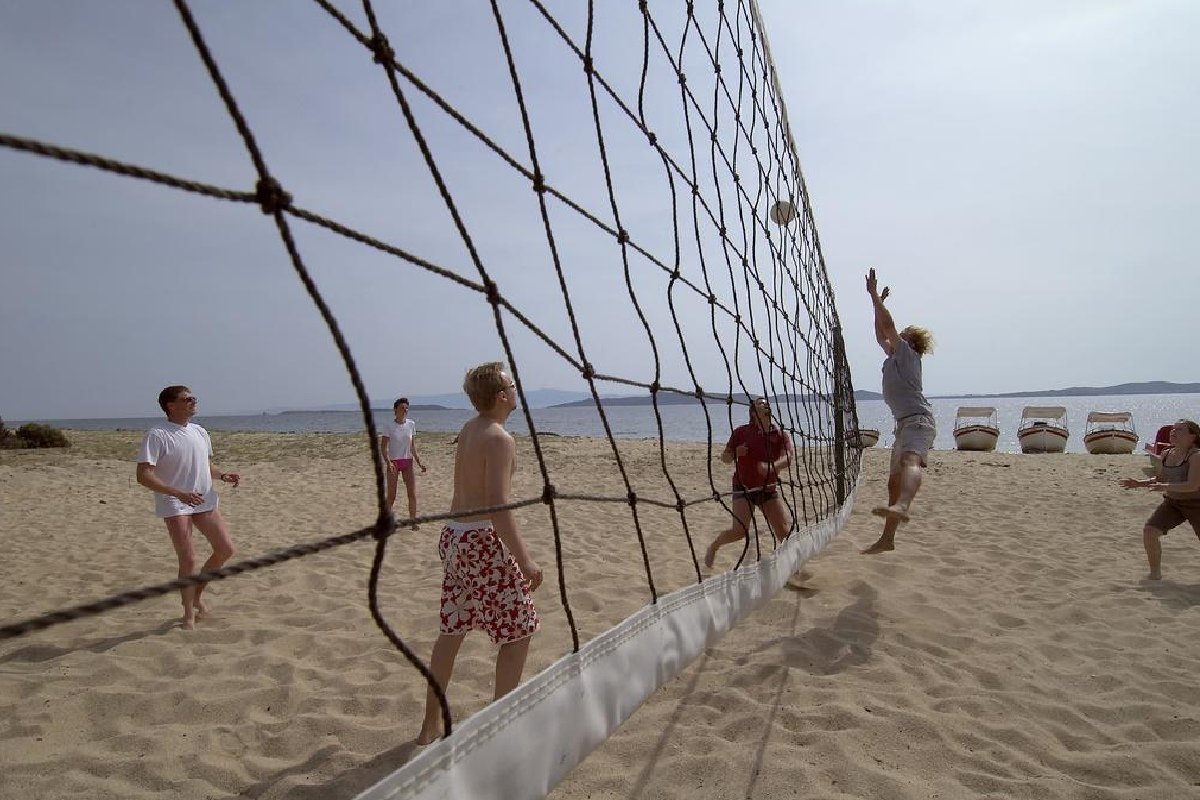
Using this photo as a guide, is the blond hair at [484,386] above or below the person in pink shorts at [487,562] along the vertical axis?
above

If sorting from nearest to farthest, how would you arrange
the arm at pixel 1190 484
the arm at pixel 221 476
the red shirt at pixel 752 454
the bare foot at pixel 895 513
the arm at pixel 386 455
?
the arm at pixel 221 476, the bare foot at pixel 895 513, the arm at pixel 1190 484, the red shirt at pixel 752 454, the arm at pixel 386 455

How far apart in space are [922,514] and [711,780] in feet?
16.4

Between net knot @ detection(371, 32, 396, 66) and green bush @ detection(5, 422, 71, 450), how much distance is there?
636 inches

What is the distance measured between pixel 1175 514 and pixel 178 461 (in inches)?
200

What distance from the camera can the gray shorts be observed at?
360 cm

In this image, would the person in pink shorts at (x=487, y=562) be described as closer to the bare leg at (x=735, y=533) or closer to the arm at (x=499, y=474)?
the arm at (x=499, y=474)

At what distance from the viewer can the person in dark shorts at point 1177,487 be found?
379 cm

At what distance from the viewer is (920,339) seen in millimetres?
3791

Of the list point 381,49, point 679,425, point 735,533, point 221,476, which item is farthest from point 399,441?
point 679,425

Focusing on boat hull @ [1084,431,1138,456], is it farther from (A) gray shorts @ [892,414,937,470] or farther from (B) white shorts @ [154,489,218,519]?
(B) white shorts @ [154,489,218,519]

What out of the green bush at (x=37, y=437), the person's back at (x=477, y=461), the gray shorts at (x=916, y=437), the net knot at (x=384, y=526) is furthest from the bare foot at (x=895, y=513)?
the green bush at (x=37, y=437)

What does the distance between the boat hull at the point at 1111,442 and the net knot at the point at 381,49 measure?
689 inches

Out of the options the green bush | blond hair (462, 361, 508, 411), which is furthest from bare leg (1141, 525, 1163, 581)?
the green bush

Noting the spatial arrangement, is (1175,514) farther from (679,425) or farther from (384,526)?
(679,425)
